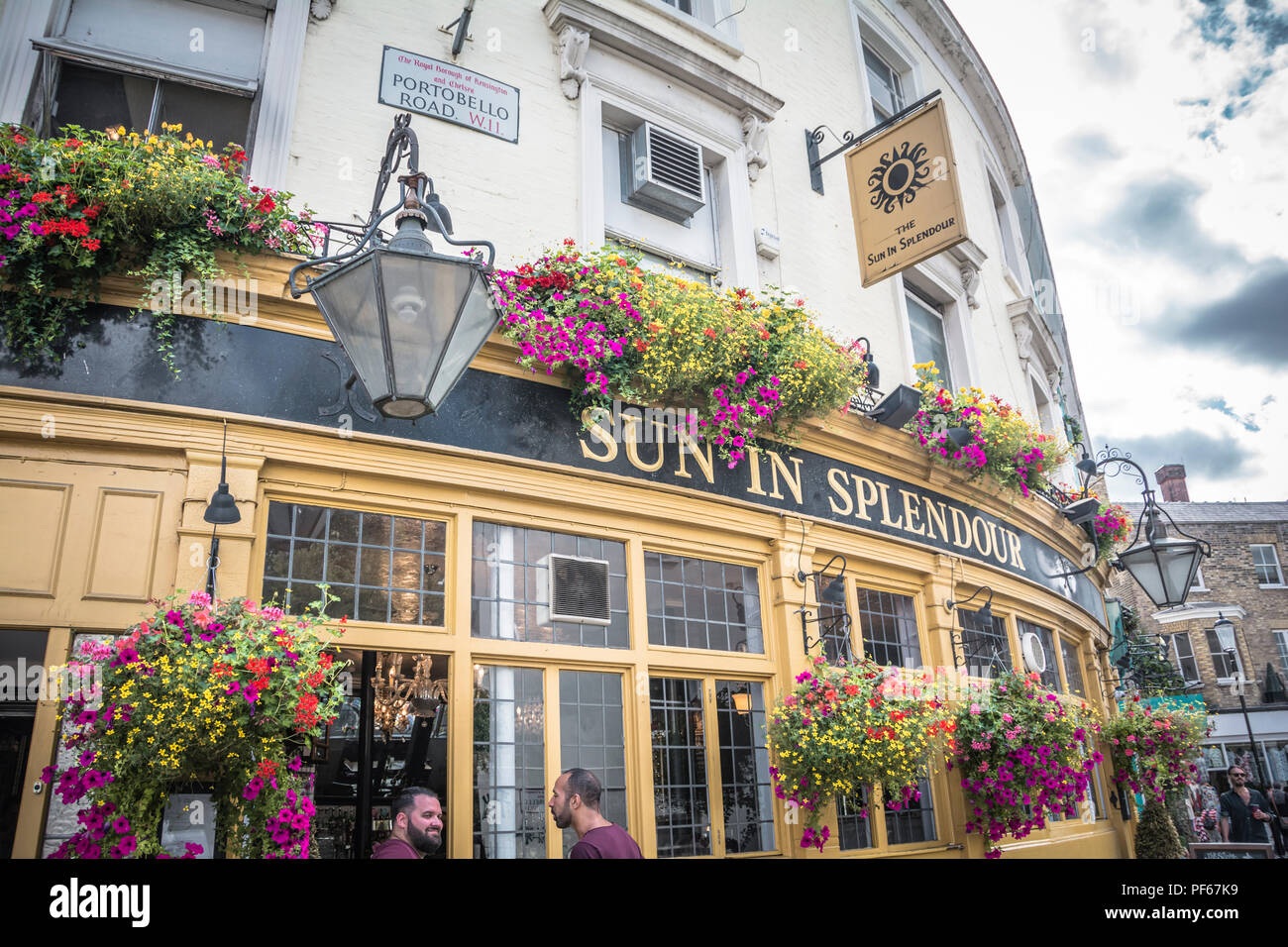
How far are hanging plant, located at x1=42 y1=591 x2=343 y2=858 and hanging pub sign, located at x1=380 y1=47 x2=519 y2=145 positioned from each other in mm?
4238

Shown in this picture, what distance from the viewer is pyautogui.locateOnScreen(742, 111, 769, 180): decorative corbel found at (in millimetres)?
9109

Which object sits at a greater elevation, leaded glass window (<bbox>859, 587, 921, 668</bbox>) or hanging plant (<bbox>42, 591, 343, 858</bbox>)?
leaded glass window (<bbox>859, 587, 921, 668</bbox>)

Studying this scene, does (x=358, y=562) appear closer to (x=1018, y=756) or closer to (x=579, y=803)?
(x=579, y=803)

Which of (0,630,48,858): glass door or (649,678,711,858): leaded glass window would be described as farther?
(649,678,711,858): leaded glass window

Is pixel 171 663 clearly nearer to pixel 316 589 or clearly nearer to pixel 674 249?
pixel 316 589

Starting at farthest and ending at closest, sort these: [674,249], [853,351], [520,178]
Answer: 1. [674,249]
2. [853,351]
3. [520,178]

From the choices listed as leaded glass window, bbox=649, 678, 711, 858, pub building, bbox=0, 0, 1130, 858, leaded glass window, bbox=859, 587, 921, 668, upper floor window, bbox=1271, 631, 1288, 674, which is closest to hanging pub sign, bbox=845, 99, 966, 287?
pub building, bbox=0, 0, 1130, 858

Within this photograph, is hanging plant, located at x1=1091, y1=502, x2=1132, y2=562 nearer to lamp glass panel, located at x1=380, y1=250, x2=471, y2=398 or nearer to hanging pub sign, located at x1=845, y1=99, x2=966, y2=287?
hanging pub sign, located at x1=845, y1=99, x2=966, y2=287

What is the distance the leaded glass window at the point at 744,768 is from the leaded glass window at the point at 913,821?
4.94ft

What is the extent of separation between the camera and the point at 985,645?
1002 centimetres

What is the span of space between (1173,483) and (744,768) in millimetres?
40247

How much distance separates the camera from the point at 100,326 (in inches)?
195
